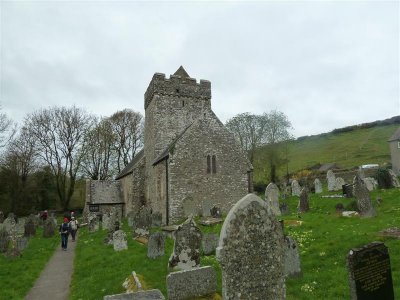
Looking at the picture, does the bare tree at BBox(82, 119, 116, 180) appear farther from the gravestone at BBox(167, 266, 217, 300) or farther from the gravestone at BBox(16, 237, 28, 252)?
the gravestone at BBox(167, 266, 217, 300)

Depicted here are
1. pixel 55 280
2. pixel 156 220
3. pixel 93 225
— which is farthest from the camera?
pixel 93 225

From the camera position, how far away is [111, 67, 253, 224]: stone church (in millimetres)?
20625

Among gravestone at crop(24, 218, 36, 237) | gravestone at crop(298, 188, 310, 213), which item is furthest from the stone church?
gravestone at crop(24, 218, 36, 237)

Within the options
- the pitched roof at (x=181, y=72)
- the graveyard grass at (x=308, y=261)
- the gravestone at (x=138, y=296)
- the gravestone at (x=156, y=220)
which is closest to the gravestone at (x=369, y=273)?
the graveyard grass at (x=308, y=261)

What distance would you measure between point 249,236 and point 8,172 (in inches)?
1427

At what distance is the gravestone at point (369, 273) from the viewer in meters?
4.94

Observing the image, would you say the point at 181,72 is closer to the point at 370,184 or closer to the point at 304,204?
the point at 304,204

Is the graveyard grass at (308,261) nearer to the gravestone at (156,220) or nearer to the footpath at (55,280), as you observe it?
the footpath at (55,280)

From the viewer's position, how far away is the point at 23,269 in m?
11.4

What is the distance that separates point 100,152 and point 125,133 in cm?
408

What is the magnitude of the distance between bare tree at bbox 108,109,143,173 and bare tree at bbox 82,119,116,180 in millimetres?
814

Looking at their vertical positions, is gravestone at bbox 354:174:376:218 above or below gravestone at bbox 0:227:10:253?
above

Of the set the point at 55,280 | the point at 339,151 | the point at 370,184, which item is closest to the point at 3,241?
the point at 55,280

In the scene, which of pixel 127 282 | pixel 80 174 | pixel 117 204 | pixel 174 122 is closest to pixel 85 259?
pixel 127 282
